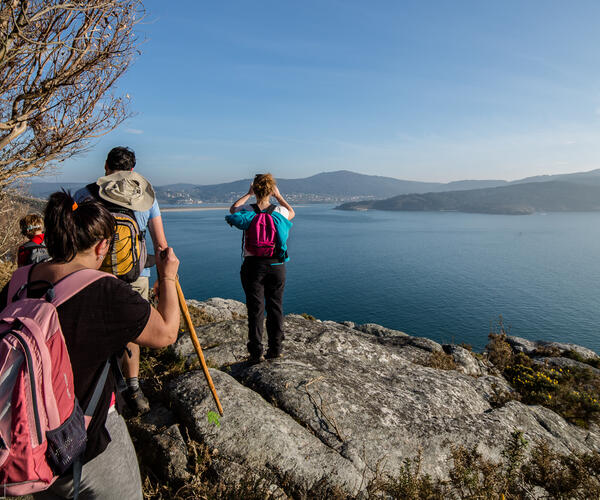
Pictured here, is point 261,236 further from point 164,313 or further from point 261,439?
point 164,313

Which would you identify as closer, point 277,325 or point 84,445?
point 84,445

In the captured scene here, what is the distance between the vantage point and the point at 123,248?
309 centimetres

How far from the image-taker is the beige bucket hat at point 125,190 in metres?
3.19

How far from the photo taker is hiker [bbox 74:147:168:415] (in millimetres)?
3141

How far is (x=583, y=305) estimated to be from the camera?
48.3 m

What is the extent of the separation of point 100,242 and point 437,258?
82.3 meters

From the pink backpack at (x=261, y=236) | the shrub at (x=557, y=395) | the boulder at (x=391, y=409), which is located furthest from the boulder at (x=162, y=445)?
the shrub at (x=557, y=395)

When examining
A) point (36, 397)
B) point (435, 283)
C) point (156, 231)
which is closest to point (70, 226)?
point (36, 397)

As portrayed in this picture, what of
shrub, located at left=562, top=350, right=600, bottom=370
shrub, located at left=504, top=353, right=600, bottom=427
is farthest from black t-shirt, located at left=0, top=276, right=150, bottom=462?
shrub, located at left=562, top=350, right=600, bottom=370

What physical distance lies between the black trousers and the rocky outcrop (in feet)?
1.94

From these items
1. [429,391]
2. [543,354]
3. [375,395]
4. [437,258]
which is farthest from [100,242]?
[437,258]

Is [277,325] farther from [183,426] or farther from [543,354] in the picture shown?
[543,354]

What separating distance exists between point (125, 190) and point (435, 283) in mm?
60221

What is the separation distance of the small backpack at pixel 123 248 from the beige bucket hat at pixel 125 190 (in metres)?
0.11
